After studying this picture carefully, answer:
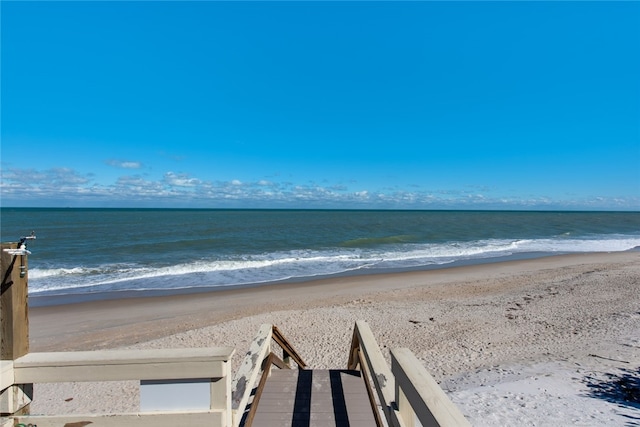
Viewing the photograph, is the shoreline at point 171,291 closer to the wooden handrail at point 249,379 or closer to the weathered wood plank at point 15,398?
the wooden handrail at point 249,379

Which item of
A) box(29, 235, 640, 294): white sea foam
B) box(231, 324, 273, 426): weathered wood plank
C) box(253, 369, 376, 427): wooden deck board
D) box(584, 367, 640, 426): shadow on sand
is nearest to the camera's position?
box(231, 324, 273, 426): weathered wood plank

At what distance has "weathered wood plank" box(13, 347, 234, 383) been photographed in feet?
6.01

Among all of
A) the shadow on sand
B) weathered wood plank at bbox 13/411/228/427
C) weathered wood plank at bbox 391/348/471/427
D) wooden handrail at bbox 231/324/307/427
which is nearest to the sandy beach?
the shadow on sand

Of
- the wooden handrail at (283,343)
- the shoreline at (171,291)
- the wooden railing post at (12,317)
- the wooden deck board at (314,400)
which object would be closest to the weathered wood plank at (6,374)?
the wooden railing post at (12,317)

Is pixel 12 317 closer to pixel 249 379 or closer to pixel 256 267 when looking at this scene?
pixel 249 379

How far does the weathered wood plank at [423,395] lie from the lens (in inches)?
54.1

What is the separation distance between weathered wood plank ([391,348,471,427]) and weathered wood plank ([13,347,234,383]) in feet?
3.15

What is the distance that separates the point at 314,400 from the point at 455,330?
6.16 meters

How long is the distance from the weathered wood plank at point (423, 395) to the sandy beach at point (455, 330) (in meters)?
2.98

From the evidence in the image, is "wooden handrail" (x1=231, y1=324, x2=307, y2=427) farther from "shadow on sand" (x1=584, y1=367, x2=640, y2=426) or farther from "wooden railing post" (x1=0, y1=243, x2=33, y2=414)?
"shadow on sand" (x1=584, y1=367, x2=640, y2=426)

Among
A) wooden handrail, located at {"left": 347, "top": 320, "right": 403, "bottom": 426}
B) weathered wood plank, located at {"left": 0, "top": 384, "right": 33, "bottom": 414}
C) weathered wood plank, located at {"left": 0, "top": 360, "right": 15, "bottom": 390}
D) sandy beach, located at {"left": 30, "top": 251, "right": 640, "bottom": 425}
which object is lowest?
sandy beach, located at {"left": 30, "top": 251, "right": 640, "bottom": 425}

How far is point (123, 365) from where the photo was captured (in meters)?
1.84

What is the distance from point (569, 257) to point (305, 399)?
2542cm

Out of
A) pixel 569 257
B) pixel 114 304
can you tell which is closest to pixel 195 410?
pixel 114 304
